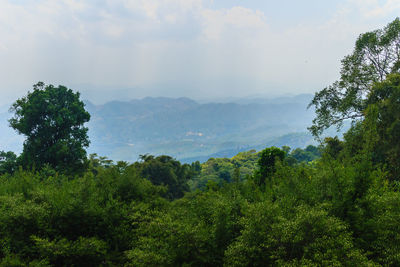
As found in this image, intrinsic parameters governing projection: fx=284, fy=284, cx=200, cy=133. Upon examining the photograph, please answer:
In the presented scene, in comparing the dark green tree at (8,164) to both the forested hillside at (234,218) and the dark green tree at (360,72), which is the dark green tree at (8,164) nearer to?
the forested hillside at (234,218)

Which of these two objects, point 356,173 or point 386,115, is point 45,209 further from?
point 386,115

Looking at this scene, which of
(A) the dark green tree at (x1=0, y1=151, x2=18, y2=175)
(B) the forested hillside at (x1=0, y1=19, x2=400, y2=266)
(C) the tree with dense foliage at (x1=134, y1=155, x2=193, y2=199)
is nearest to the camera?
(B) the forested hillside at (x1=0, y1=19, x2=400, y2=266)

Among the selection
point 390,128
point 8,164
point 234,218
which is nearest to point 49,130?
point 8,164

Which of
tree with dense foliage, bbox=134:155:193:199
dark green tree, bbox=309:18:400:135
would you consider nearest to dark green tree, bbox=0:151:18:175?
tree with dense foliage, bbox=134:155:193:199

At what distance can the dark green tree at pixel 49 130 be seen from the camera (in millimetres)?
20875

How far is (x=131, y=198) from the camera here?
10539 mm

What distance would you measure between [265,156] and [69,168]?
14.8m

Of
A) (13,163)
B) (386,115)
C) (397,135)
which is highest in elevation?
(13,163)

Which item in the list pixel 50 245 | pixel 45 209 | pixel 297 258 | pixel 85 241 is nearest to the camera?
pixel 297 258

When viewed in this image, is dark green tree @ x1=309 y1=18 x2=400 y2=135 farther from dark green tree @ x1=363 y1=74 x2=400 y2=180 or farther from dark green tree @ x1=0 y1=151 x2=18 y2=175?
dark green tree @ x1=0 y1=151 x2=18 y2=175

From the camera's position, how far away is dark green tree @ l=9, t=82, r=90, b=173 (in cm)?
2088

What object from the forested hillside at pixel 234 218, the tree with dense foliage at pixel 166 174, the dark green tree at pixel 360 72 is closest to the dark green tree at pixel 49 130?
the tree with dense foliage at pixel 166 174

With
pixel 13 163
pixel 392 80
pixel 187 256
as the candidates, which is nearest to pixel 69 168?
pixel 13 163

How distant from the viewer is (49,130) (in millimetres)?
21391
